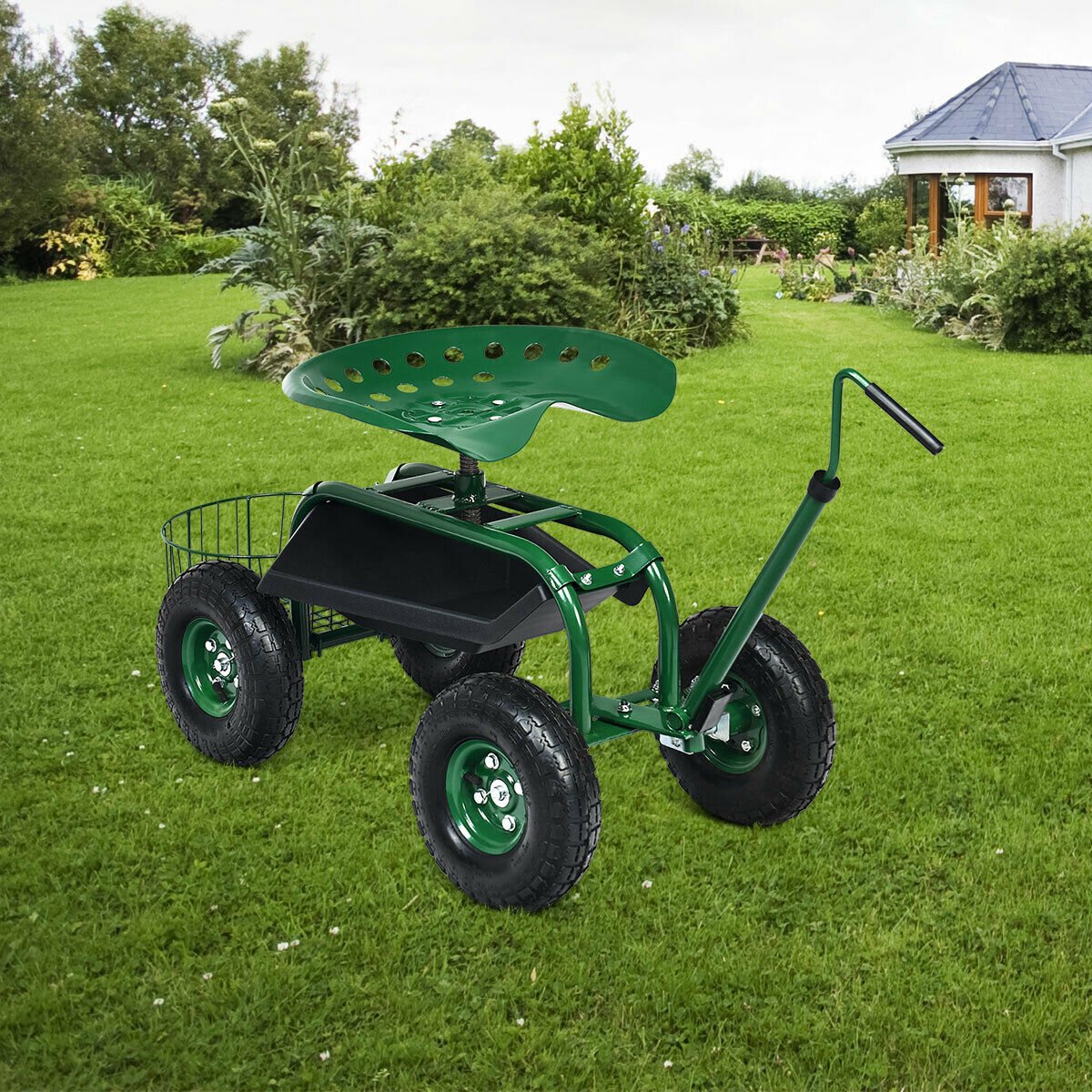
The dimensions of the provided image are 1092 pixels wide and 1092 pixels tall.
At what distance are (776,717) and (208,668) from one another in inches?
69.0

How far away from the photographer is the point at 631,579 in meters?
3.12

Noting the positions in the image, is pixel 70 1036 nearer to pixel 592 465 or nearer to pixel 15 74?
pixel 592 465

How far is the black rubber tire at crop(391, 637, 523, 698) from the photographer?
407cm

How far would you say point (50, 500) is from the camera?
22.2 ft

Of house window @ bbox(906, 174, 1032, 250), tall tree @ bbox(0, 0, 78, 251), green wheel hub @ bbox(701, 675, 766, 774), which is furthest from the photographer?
tall tree @ bbox(0, 0, 78, 251)

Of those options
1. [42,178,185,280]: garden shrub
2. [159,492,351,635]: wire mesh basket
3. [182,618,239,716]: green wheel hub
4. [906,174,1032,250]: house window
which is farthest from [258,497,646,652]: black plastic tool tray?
[42,178,185,280]: garden shrub

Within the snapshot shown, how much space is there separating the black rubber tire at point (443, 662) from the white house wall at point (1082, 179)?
16153 mm

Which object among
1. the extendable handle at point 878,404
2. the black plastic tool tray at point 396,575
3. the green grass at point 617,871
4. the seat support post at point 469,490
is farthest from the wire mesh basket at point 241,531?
the extendable handle at point 878,404

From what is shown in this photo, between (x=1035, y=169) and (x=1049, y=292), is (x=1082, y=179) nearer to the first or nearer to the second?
(x=1035, y=169)

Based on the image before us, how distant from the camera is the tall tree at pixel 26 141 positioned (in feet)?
71.6

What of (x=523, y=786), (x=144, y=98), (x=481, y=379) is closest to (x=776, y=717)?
(x=523, y=786)

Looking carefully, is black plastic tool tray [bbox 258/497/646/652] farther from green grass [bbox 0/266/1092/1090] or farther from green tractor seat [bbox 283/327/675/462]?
green grass [bbox 0/266/1092/1090]

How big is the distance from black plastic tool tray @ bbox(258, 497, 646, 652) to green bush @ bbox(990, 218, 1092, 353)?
911cm

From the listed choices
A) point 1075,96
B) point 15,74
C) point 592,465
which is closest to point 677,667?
point 592,465
